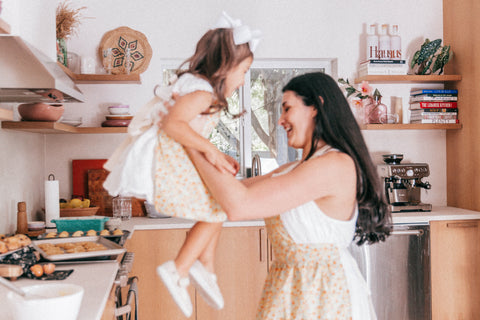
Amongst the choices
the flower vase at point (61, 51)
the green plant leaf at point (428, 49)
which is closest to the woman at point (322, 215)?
the flower vase at point (61, 51)

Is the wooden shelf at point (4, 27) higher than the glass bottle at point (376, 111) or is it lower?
higher

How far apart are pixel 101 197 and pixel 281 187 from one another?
264cm

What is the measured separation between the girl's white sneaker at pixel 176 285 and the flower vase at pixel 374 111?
2.81 meters

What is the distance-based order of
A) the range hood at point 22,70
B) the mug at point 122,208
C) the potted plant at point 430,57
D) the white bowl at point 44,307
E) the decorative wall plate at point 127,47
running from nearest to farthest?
the white bowl at point 44,307 → the range hood at point 22,70 → the mug at point 122,208 → the decorative wall plate at point 127,47 → the potted plant at point 430,57

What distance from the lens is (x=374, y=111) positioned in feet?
12.9

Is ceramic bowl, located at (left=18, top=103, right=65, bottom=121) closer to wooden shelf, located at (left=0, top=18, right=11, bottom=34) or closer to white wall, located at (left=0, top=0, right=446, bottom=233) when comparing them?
white wall, located at (left=0, top=0, right=446, bottom=233)

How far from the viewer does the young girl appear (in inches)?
54.7

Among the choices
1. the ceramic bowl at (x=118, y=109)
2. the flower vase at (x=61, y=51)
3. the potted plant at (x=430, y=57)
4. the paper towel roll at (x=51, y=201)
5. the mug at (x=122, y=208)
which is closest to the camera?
the paper towel roll at (x=51, y=201)

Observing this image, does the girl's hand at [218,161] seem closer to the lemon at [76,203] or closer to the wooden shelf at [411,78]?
the lemon at [76,203]

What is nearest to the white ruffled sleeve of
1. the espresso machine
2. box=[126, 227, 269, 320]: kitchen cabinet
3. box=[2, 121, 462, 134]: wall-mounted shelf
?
box=[2, 121, 462, 134]: wall-mounted shelf

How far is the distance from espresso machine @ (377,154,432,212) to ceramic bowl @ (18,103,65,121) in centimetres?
229

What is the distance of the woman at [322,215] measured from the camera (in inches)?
59.6

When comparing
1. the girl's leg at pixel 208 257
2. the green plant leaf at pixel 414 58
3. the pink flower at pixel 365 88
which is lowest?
the girl's leg at pixel 208 257

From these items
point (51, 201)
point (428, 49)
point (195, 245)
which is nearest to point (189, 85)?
point (195, 245)
